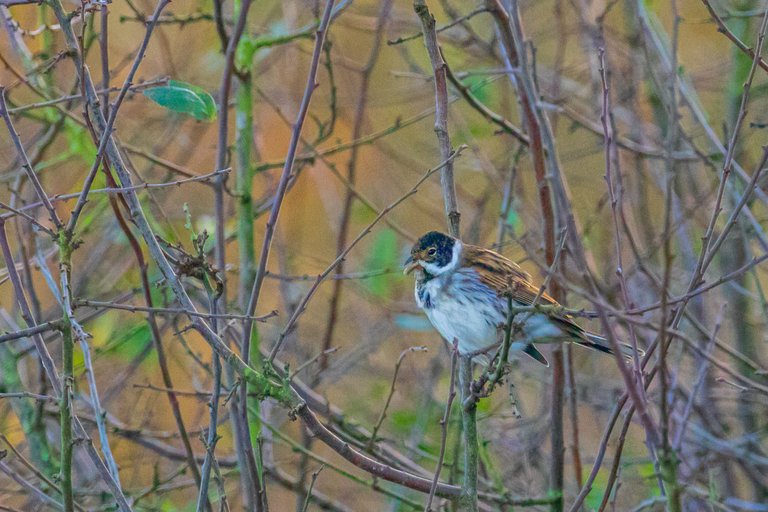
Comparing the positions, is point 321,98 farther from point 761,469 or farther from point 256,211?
point 761,469

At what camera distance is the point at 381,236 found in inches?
189

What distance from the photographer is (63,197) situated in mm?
2406

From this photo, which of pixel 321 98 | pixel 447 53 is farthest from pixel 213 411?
pixel 321 98

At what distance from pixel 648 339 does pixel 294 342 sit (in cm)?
192

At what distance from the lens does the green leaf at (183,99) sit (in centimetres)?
260

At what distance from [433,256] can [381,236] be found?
2.78ft

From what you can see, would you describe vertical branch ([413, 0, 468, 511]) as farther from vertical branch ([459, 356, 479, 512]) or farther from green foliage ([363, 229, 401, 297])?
green foliage ([363, 229, 401, 297])

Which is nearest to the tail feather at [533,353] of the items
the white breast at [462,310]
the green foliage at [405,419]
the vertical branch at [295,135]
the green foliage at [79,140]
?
the white breast at [462,310]

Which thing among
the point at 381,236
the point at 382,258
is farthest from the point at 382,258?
the point at 381,236

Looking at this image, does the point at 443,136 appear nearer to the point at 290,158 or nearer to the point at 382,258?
the point at 290,158

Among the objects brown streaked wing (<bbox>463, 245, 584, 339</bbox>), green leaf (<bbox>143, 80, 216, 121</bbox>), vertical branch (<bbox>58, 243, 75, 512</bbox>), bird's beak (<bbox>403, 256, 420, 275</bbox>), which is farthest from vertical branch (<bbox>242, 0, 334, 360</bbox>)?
brown streaked wing (<bbox>463, 245, 584, 339</bbox>)

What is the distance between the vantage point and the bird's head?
3957mm

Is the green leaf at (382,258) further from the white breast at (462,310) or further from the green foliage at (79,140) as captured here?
the green foliage at (79,140)

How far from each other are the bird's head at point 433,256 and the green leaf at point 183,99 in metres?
1.50
